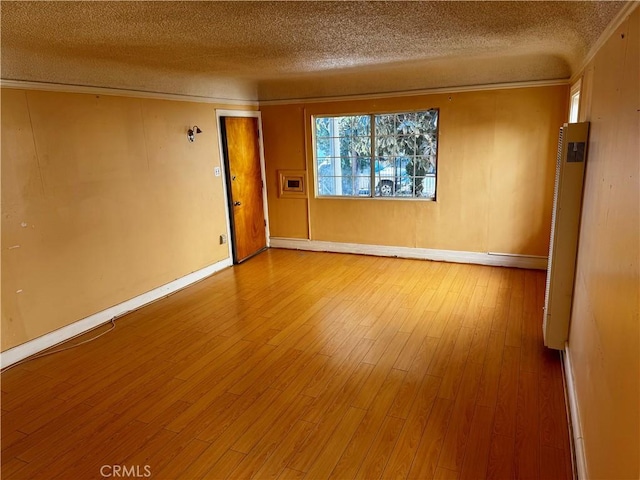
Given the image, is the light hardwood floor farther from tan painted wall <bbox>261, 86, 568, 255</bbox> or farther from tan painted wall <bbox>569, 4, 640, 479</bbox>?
tan painted wall <bbox>261, 86, 568, 255</bbox>

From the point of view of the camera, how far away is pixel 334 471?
212 centimetres

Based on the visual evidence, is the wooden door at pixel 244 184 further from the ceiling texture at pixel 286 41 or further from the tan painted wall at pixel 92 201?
the ceiling texture at pixel 286 41

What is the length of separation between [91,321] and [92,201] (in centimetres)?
111

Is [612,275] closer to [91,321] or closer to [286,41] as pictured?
[286,41]

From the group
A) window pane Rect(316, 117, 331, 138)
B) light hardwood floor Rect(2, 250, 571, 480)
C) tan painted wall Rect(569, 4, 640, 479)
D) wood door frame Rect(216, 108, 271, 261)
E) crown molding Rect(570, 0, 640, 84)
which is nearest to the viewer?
tan painted wall Rect(569, 4, 640, 479)

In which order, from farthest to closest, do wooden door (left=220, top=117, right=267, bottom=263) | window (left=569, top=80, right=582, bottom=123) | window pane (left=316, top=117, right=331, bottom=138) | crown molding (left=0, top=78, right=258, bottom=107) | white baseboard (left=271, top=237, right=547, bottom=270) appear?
window pane (left=316, top=117, right=331, bottom=138)
wooden door (left=220, top=117, right=267, bottom=263)
white baseboard (left=271, top=237, right=547, bottom=270)
window (left=569, top=80, right=582, bottom=123)
crown molding (left=0, top=78, right=258, bottom=107)

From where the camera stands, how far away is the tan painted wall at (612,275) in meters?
1.32

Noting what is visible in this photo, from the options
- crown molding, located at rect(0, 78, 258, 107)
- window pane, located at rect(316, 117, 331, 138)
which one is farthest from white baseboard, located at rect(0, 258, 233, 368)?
window pane, located at rect(316, 117, 331, 138)

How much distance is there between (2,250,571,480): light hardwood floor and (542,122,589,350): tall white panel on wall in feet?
0.96

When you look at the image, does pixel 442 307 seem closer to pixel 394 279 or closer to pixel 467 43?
pixel 394 279

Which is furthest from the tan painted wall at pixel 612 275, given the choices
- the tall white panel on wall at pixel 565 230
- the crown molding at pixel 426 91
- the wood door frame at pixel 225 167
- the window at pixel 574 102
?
the wood door frame at pixel 225 167

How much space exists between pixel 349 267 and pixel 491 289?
175 centimetres

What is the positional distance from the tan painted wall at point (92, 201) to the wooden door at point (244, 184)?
1.24 feet

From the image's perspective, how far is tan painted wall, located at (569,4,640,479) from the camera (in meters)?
1.32
